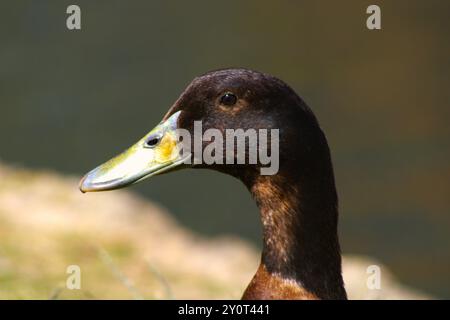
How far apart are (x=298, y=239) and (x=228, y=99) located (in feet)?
1.30

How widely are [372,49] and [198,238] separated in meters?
3.55

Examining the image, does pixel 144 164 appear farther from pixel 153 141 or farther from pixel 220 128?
pixel 220 128

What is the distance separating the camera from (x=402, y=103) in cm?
842

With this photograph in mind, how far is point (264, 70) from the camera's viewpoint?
8.16 m

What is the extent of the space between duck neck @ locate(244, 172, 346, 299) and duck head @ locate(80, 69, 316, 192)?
7 cm

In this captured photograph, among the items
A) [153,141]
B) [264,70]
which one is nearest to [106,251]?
[153,141]

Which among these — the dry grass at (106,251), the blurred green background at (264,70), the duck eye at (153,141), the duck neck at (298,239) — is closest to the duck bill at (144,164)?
the duck eye at (153,141)

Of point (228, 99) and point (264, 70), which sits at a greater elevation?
point (228, 99)

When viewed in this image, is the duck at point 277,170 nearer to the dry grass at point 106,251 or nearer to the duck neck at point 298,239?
the duck neck at point 298,239

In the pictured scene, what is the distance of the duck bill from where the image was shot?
2.73m

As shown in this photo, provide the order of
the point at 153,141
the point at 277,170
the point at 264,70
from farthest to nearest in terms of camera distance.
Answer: the point at 264,70 → the point at 153,141 → the point at 277,170

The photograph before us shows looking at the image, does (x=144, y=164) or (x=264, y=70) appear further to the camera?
(x=264, y=70)

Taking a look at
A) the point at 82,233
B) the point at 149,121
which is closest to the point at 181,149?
the point at 82,233
